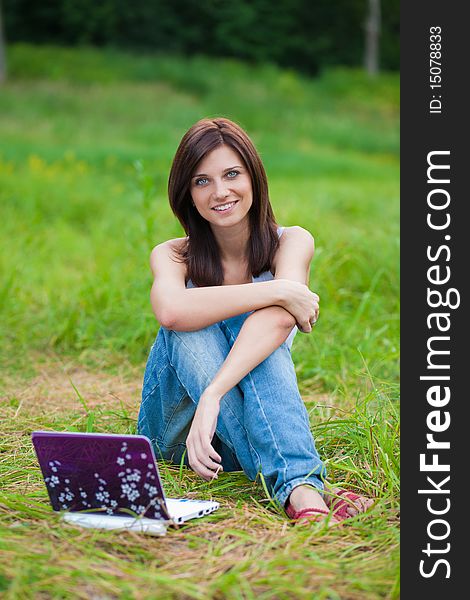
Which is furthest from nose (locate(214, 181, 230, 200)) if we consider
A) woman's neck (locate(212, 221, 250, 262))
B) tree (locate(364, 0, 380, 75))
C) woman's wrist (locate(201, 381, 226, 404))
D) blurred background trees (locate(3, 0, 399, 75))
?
tree (locate(364, 0, 380, 75))

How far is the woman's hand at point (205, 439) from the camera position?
2.09 metres

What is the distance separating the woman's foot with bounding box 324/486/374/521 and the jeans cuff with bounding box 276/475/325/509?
2cm

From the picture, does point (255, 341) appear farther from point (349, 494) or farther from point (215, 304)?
point (349, 494)

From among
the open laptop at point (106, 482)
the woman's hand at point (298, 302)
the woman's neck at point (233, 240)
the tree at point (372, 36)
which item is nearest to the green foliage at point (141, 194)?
the woman's hand at point (298, 302)

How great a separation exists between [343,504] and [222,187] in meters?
0.89

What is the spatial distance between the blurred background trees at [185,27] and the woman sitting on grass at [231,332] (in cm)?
1686

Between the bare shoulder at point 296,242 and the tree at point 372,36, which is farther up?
→ the tree at point 372,36

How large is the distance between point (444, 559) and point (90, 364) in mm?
2087

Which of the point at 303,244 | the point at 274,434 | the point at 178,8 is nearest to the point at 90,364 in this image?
the point at 303,244

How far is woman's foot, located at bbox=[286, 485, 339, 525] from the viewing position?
6.42 feet

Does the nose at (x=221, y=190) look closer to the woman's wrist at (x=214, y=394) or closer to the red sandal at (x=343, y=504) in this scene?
the woman's wrist at (x=214, y=394)

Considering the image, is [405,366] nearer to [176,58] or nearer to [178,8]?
[176,58]

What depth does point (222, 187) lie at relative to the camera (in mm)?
2377

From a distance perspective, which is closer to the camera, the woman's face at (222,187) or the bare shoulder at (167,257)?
the woman's face at (222,187)
